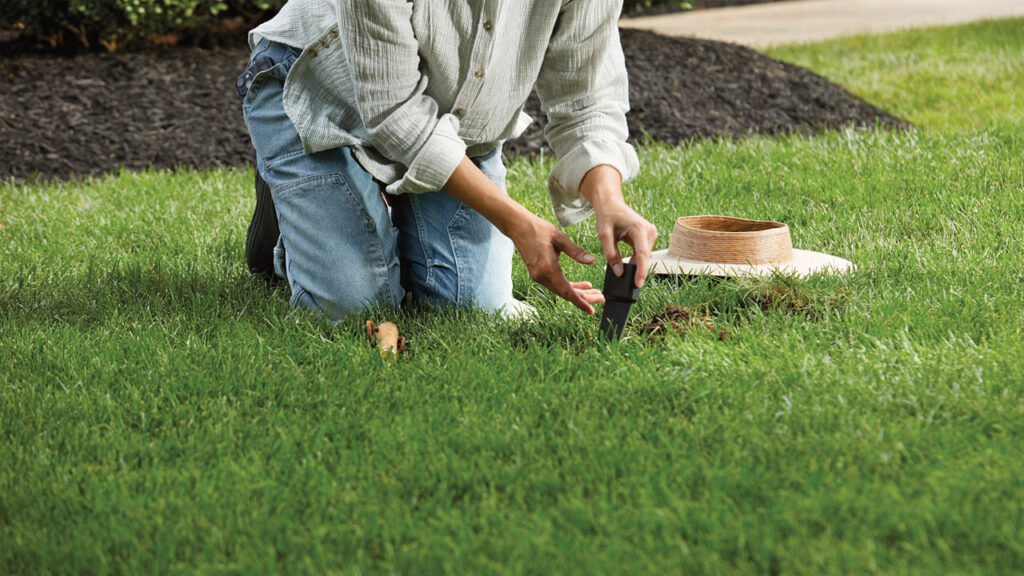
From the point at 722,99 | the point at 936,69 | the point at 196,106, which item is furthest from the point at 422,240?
the point at 936,69

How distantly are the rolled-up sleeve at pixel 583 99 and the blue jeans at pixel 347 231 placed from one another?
352mm

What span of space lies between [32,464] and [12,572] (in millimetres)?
377

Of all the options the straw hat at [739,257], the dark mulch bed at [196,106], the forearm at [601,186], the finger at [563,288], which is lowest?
the dark mulch bed at [196,106]

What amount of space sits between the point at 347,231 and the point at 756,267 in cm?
119

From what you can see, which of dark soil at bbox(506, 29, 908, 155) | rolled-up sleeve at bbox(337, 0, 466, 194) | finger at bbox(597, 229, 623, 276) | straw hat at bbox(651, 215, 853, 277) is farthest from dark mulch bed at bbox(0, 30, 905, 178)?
finger at bbox(597, 229, 623, 276)

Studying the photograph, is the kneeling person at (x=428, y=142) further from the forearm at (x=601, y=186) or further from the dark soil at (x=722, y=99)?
the dark soil at (x=722, y=99)

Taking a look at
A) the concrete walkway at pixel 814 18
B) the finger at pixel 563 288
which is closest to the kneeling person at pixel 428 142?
the finger at pixel 563 288

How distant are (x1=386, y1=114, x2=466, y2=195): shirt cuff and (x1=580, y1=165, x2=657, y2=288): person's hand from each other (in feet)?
1.21

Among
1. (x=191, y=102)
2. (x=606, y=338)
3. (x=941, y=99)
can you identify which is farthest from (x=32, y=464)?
(x=941, y=99)

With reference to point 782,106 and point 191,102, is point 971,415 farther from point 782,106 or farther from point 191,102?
point 191,102

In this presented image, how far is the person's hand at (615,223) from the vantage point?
2.37m

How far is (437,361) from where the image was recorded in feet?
8.20

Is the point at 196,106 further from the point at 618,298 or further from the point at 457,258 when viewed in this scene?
the point at 618,298

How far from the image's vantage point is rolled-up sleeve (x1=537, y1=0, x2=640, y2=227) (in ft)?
8.77
